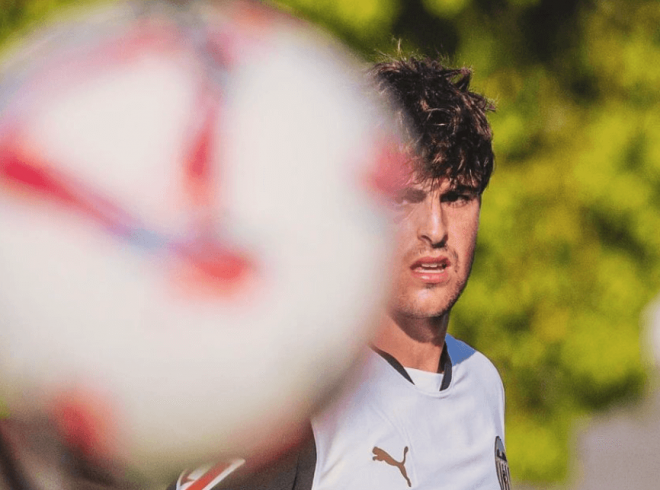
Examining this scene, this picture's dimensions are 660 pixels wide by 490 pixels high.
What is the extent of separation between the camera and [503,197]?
3707 millimetres

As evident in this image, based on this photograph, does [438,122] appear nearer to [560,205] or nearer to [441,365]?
[441,365]

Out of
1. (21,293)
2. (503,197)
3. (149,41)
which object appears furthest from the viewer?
Answer: (503,197)

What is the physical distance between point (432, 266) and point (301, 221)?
31.7 inches

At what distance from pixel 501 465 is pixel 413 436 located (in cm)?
28

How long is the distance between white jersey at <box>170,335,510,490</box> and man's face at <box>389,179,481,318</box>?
6.0 inches

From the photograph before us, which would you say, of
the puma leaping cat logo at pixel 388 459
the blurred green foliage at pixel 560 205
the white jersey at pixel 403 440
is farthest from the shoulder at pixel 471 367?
the blurred green foliage at pixel 560 205

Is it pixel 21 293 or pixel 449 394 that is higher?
pixel 449 394

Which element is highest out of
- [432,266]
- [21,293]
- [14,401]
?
[432,266]

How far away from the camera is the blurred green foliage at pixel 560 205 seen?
374cm

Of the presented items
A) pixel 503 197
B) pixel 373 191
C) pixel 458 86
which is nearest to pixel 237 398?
pixel 373 191

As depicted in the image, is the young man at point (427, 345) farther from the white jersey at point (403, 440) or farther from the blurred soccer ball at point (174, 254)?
the blurred soccer ball at point (174, 254)

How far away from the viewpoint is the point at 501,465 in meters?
2.10

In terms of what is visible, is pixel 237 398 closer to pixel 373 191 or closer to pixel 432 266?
pixel 373 191

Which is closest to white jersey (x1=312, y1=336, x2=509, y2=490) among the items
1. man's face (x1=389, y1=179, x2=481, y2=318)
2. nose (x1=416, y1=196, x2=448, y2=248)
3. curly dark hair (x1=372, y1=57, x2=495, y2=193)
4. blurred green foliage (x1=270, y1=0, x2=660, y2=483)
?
man's face (x1=389, y1=179, x2=481, y2=318)
